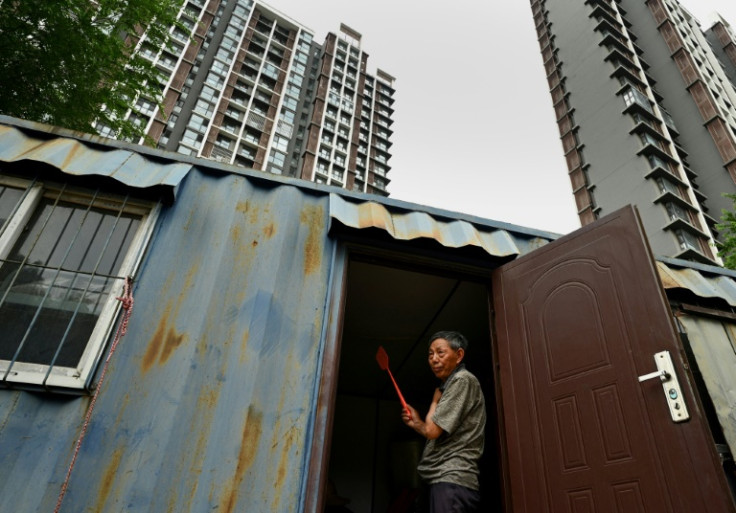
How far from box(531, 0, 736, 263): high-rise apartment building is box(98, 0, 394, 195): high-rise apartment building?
859 inches

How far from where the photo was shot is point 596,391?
2797 mm

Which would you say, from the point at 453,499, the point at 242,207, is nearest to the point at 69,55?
the point at 242,207

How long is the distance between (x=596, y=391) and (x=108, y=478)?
305 cm

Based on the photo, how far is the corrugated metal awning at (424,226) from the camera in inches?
147

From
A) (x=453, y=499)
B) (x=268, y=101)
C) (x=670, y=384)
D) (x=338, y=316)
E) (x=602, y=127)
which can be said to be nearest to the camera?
(x=670, y=384)

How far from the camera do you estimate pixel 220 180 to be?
3.91m

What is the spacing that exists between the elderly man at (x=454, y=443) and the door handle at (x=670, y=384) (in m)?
1.07

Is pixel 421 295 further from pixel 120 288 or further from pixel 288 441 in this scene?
pixel 120 288

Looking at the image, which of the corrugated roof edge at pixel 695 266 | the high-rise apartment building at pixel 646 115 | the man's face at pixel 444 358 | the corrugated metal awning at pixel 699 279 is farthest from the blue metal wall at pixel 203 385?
the high-rise apartment building at pixel 646 115

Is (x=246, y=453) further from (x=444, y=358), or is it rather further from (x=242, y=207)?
(x=242, y=207)

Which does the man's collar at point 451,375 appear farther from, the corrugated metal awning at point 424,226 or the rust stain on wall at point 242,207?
the rust stain on wall at point 242,207

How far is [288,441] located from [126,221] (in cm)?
221

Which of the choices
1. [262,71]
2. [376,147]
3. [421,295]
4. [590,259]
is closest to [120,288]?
[421,295]

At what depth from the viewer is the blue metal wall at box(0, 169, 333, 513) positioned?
8.32 ft
